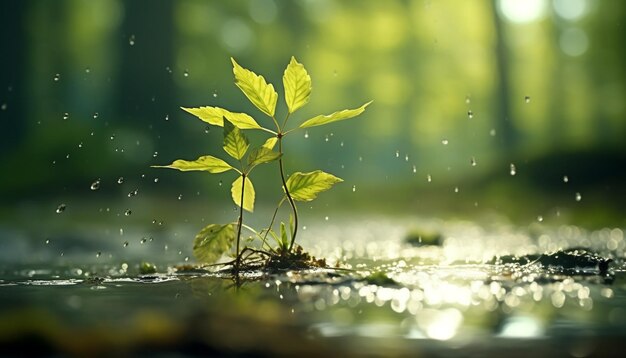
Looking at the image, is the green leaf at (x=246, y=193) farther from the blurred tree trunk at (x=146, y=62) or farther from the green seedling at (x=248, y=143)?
the blurred tree trunk at (x=146, y=62)

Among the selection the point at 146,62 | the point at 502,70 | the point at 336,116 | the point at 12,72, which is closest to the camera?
the point at 336,116

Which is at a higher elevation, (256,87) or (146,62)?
(146,62)

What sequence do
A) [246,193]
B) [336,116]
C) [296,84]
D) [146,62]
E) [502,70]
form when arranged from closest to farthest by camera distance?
[336,116] < [296,84] < [246,193] < [146,62] < [502,70]

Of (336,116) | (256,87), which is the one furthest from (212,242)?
(336,116)

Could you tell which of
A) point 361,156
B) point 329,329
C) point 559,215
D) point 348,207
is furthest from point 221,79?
point 329,329

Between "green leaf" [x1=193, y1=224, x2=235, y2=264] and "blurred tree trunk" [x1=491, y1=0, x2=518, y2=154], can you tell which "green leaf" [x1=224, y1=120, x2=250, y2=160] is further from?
"blurred tree trunk" [x1=491, y1=0, x2=518, y2=154]

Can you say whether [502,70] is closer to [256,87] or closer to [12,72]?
[12,72]
